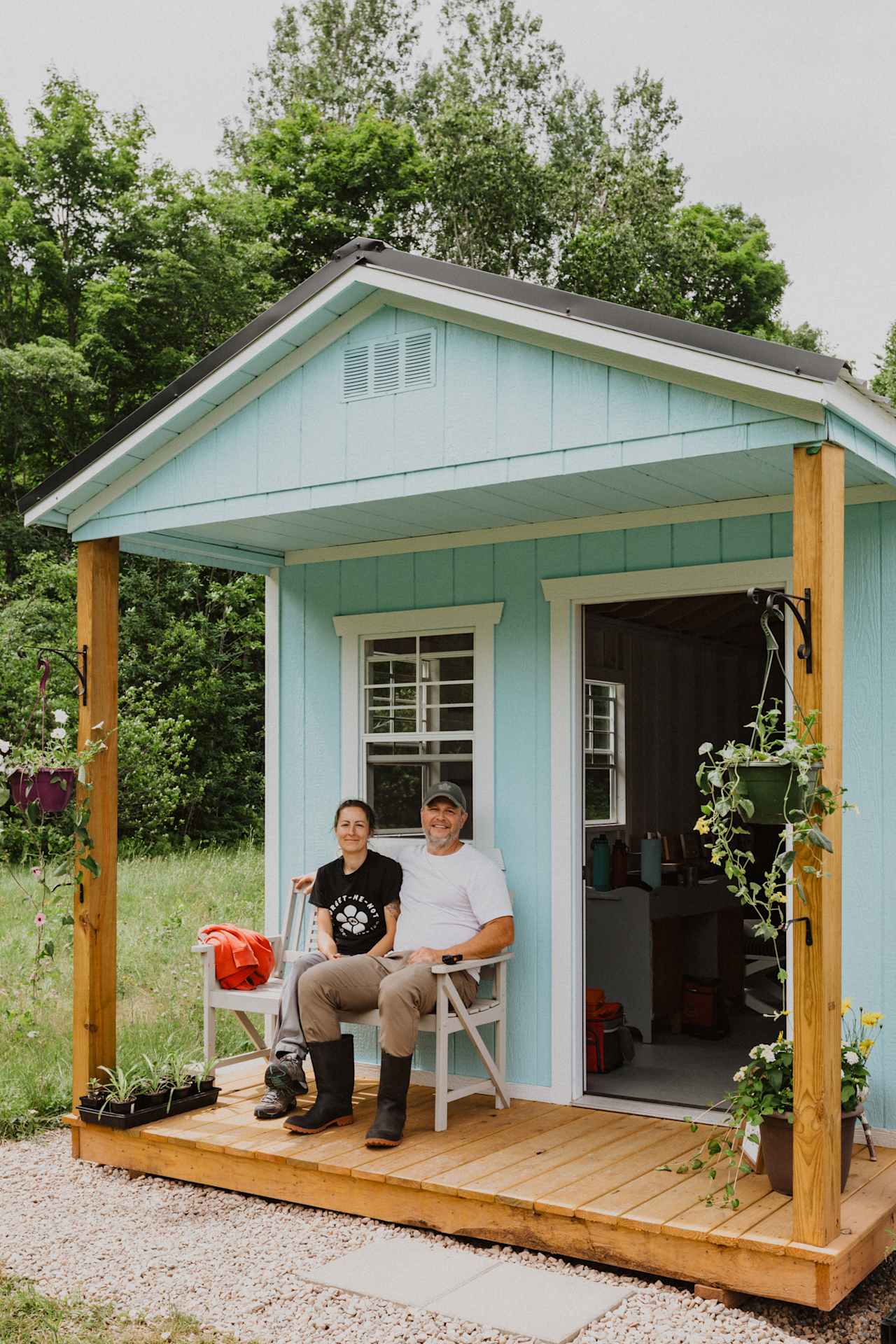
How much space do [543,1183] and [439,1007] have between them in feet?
2.63

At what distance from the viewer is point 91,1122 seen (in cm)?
500

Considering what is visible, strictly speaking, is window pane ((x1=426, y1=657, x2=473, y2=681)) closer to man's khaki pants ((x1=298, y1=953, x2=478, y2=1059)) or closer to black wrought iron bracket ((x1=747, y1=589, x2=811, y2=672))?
man's khaki pants ((x1=298, y1=953, x2=478, y2=1059))

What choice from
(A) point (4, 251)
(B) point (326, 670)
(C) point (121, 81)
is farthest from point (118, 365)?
(B) point (326, 670)

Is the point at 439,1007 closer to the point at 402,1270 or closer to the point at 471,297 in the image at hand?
the point at 402,1270

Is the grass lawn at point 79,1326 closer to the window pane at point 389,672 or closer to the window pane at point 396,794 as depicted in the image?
the window pane at point 396,794

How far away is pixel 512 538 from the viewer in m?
5.42

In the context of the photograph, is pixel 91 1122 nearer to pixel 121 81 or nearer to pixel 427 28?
pixel 121 81

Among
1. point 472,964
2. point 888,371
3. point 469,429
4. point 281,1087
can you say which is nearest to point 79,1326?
point 281,1087

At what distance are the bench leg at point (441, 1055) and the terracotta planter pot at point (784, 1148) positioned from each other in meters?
1.21

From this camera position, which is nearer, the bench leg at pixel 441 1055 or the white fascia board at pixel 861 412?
the white fascia board at pixel 861 412

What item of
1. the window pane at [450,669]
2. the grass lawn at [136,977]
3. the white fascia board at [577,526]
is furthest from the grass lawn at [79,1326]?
the white fascia board at [577,526]

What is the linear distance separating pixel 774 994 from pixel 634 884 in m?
1.68

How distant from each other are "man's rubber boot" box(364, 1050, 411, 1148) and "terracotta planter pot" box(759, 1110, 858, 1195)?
4.26 feet

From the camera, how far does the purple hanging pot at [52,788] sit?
15.8 ft
